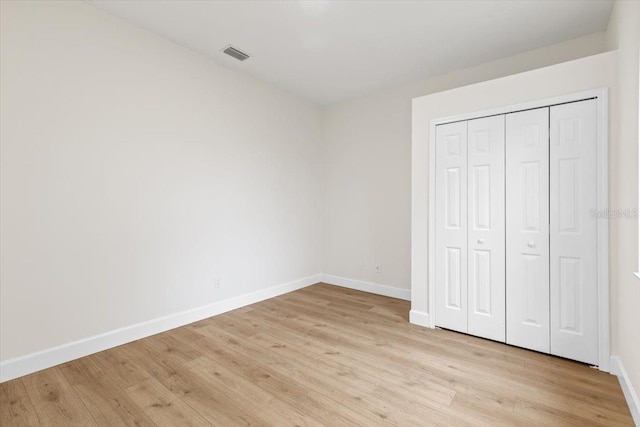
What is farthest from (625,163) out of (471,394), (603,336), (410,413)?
(410,413)

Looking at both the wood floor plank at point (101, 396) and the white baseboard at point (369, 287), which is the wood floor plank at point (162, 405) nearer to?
the wood floor plank at point (101, 396)

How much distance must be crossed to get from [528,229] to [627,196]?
2.35 feet

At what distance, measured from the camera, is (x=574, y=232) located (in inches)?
95.1

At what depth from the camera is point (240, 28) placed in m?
2.88

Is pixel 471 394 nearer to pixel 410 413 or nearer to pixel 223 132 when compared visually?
pixel 410 413

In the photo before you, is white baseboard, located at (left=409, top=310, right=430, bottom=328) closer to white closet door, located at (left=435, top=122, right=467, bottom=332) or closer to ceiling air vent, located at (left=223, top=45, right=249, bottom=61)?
white closet door, located at (left=435, top=122, right=467, bottom=332)

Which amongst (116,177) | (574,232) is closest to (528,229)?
(574,232)

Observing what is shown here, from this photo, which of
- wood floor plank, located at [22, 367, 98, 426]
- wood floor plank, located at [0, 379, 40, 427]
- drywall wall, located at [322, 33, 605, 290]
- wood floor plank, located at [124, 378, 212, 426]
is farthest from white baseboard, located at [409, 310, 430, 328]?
wood floor plank, located at [0, 379, 40, 427]

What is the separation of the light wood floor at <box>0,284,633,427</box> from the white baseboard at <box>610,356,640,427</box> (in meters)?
0.06

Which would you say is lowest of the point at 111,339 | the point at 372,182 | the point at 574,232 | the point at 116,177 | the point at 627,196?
the point at 111,339

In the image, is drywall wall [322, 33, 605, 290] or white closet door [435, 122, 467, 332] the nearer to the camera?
white closet door [435, 122, 467, 332]

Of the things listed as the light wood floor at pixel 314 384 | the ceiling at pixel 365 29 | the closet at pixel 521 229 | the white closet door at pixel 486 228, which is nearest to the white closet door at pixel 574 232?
the closet at pixel 521 229

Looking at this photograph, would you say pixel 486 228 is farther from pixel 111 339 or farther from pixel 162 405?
pixel 111 339

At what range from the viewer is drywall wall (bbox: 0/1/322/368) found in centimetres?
224
